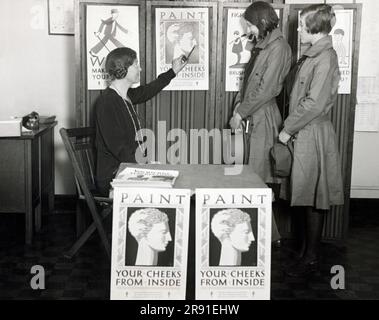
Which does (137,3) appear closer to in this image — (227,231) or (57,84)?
(57,84)

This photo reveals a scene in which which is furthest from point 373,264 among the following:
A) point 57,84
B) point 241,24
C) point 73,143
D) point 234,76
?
point 57,84

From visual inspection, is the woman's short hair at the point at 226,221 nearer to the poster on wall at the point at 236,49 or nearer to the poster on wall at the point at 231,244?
the poster on wall at the point at 231,244

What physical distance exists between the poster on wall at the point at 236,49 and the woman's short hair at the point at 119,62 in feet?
2.91

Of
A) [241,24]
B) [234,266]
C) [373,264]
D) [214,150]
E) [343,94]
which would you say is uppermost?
[241,24]

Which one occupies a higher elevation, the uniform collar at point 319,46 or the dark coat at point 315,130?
the uniform collar at point 319,46

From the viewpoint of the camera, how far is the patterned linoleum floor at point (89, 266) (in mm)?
Result: 4086

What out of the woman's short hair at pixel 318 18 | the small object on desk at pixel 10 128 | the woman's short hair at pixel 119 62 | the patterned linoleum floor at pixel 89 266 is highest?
the woman's short hair at pixel 318 18

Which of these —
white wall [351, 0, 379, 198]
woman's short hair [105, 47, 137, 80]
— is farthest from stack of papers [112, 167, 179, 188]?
white wall [351, 0, 379, 198]

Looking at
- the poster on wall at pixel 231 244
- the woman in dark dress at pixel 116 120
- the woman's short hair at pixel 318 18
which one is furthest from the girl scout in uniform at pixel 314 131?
the poster on wall at pixel 231 244

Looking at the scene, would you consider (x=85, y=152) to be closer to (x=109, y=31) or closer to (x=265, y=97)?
(x=109, y=31)

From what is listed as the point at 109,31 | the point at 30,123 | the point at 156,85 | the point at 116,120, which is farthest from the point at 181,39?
the point at 30,123

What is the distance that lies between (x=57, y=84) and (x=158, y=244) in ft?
11.4

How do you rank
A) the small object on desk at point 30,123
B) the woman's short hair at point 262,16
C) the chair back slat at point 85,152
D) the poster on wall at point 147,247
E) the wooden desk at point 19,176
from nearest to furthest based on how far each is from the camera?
the poster on wall at point 147,247 → the chair back slat at point 85,152 → the woman's short hair at point 262,16 → the wooden desk at point 19,176 → the small object on desk at point 30,123
